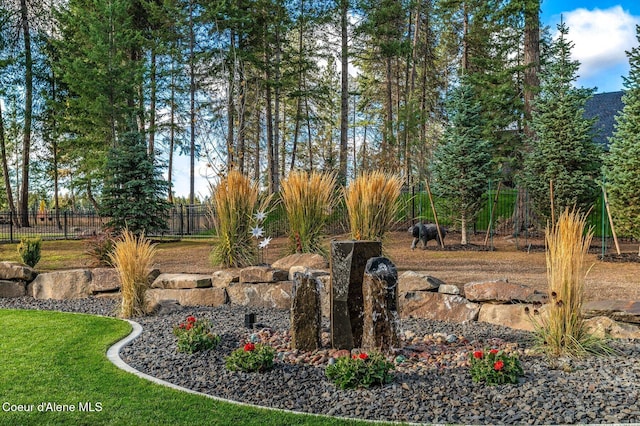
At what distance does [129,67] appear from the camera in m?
15.2

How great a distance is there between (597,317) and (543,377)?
1.33m

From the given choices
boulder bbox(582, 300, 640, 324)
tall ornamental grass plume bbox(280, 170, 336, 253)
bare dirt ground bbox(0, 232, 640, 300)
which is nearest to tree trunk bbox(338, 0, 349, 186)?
bare dirt ground bbox(0, 232, 640, 300)

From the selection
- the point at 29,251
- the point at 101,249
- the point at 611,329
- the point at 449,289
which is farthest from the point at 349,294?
the point at 29,251

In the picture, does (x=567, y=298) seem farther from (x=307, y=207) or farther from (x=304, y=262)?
(x=307, y=207)

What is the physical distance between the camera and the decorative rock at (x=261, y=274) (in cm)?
584

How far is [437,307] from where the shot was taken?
515cm

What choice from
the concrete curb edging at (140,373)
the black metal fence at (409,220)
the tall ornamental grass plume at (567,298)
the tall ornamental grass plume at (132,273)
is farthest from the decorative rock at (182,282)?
the black metal fence at (409,220)

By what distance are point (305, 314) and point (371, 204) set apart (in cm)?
244

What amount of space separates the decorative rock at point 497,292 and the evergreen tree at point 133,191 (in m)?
8.75

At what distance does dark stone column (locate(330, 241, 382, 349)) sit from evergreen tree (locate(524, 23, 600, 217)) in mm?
7642

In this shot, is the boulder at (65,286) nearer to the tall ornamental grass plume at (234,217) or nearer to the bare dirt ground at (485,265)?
the bare dirt ground at (485,265)

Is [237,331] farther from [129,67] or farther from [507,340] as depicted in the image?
[129,67]

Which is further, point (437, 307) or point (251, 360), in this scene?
point (437, 307)

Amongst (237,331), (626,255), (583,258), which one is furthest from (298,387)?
(626,255)
